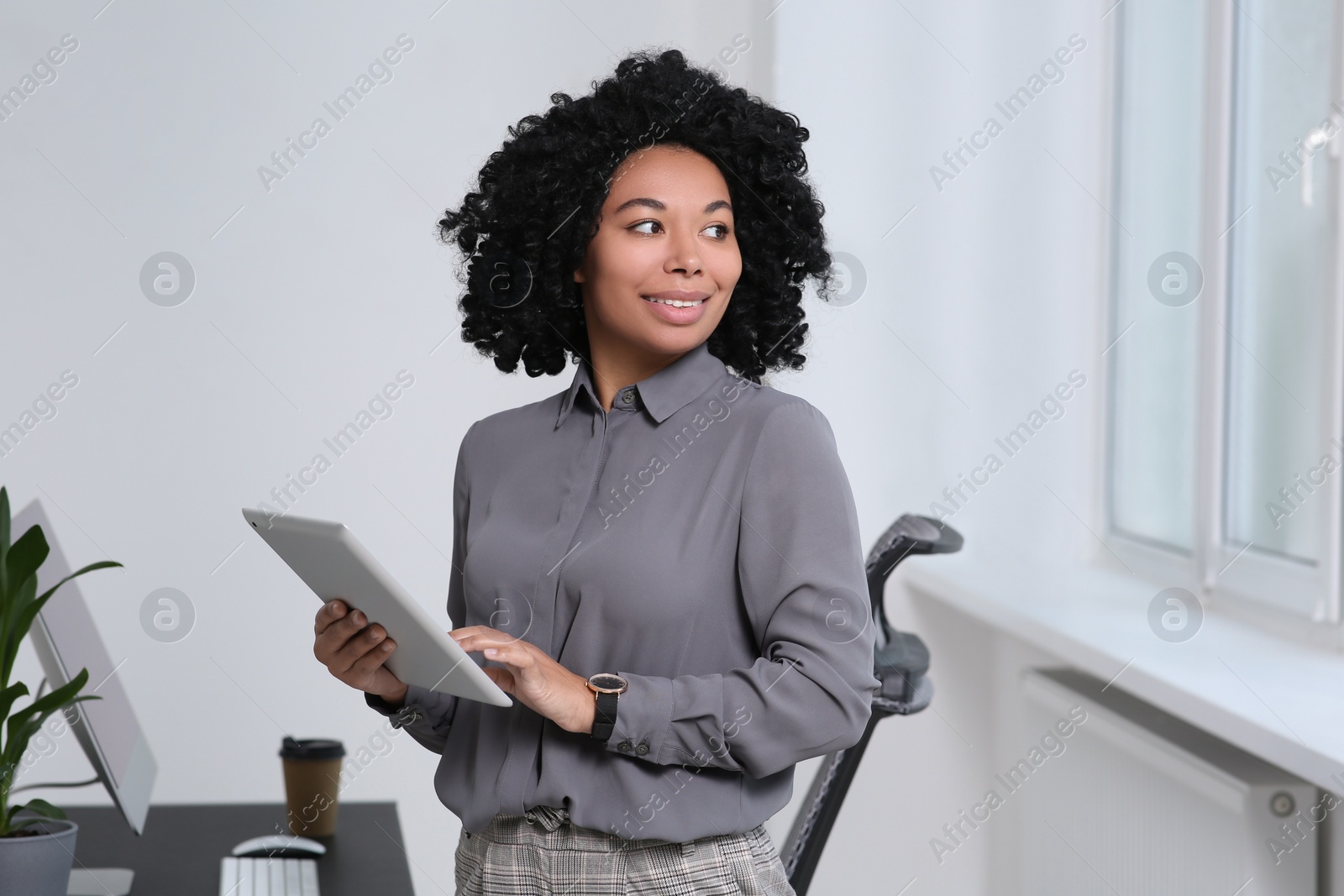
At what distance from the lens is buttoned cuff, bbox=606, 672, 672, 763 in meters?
1.13

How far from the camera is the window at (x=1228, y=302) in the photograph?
82.8 inches

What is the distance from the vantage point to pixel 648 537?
1219mm

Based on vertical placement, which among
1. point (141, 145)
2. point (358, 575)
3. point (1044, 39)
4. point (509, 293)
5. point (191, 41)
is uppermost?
point (1044, 39)

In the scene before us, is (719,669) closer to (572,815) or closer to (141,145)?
(572,815)

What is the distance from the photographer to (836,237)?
307cm

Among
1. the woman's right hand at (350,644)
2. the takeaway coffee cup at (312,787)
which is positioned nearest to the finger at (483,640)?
the woman's right hand at (350,644)

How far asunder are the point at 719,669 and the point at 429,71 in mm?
2445

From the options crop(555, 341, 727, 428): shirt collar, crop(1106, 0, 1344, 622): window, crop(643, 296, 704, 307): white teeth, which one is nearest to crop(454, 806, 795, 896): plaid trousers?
crop(555, 341, 727, 428): shirt collar

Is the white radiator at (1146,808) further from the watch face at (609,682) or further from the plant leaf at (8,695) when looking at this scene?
the plant leaf at (8,695)

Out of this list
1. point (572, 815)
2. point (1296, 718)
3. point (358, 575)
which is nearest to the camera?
point (358, 575)

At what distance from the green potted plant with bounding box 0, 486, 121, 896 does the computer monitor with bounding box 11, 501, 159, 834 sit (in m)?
0.07

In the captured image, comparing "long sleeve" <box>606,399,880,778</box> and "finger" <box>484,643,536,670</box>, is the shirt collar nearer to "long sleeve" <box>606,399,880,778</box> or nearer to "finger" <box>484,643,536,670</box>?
"long sleeve" <box>606,399,880,778</box>

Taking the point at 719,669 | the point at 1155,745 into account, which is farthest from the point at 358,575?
the point at 1155,745

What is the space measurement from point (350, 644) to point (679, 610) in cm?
32
